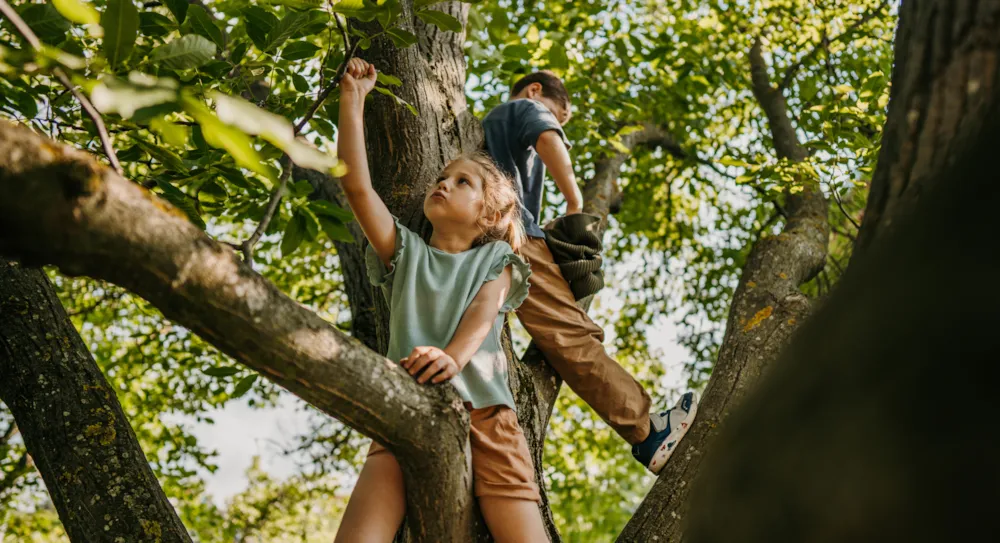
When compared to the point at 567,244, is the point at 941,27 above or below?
below

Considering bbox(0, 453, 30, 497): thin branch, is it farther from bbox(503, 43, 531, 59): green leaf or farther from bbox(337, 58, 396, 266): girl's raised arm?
bbox(337, 58, 396, 266): girl's raised arm

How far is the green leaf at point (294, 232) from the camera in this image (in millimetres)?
2793

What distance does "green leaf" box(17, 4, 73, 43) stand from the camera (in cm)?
184

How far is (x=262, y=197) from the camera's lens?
129 inches

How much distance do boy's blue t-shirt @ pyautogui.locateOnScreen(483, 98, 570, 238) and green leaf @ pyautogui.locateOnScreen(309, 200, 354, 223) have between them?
0.84m

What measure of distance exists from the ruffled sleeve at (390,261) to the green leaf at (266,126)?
4.96 feet

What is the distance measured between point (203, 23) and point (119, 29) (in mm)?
998

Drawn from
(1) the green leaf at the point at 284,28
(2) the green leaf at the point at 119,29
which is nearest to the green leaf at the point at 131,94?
(2) the green leaf at the point at 119,29

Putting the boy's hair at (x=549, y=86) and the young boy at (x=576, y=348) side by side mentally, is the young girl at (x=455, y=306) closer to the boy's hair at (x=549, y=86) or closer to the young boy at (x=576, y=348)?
the young boy at (x=576, y=348)

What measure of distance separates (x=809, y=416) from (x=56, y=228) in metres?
1.03

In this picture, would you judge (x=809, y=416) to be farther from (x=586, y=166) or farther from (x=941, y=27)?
→ (x=586, y=166)

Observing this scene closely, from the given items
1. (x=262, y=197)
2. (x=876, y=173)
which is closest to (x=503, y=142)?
(x=262, y=197)

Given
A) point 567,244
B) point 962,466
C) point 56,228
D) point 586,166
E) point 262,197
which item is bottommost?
point 962,466

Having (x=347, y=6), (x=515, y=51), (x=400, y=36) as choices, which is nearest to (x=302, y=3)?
(x=347, y=6)
